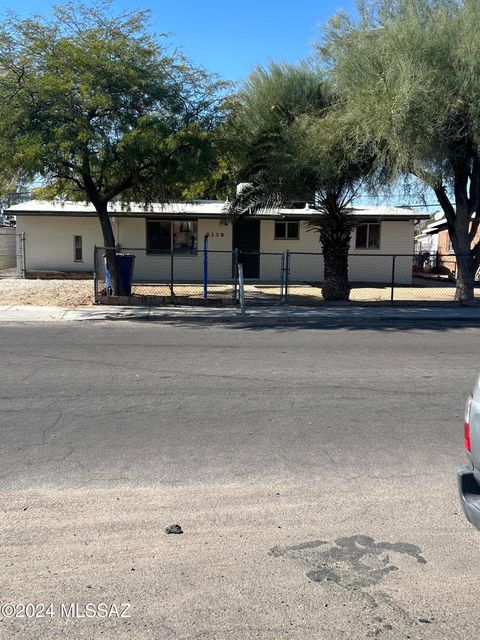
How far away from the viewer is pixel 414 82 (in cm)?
1305

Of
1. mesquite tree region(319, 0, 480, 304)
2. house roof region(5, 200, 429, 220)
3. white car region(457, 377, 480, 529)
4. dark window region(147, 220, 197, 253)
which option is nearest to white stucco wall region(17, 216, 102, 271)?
house roof region(5, 200, 429, 220)

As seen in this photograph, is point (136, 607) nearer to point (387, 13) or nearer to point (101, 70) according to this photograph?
point (101, 70)

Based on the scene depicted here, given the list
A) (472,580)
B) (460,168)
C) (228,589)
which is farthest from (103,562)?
(460,168)

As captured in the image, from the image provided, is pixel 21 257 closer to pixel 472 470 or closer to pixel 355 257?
pixel 355 257

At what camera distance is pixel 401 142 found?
13.3m

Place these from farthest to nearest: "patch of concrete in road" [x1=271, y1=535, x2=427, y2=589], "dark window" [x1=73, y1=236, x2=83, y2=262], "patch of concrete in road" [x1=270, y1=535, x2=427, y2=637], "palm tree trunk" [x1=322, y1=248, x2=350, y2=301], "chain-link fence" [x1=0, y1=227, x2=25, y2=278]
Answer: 1. "chain-link fence" [x1=0, y1=227, x2=25, y2=278]
2. "dark window" [x1=73, y1=236, x2=83, y2=262]
3. "palm tree trunk" [x1=322, y1=248, x2=350, y2=301]
4. "patch of concrete in road" [x1=271, y1=535, x2=427, y2=589]
5. "patch of concrete in road" [x1=270, y1=535, x2=427, y2=637]

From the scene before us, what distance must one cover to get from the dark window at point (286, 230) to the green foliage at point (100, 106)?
10.4 m

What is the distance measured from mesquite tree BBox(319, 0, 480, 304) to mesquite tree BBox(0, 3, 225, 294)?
378cm

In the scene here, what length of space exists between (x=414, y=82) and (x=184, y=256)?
13511 mm

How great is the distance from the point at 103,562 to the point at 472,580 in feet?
6.79

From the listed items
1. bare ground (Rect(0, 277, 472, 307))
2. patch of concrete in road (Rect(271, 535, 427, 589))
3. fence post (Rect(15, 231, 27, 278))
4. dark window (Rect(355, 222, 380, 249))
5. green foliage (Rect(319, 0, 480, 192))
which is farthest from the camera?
dark window (Rect(355, 222, 380, 249))

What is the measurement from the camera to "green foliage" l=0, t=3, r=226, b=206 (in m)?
13.3

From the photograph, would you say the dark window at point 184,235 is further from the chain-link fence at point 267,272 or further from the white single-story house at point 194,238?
the chain-link fence at point 267,272

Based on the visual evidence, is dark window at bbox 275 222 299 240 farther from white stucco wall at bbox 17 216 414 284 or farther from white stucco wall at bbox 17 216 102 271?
white stucco wall at bbox 17 216 102 271
